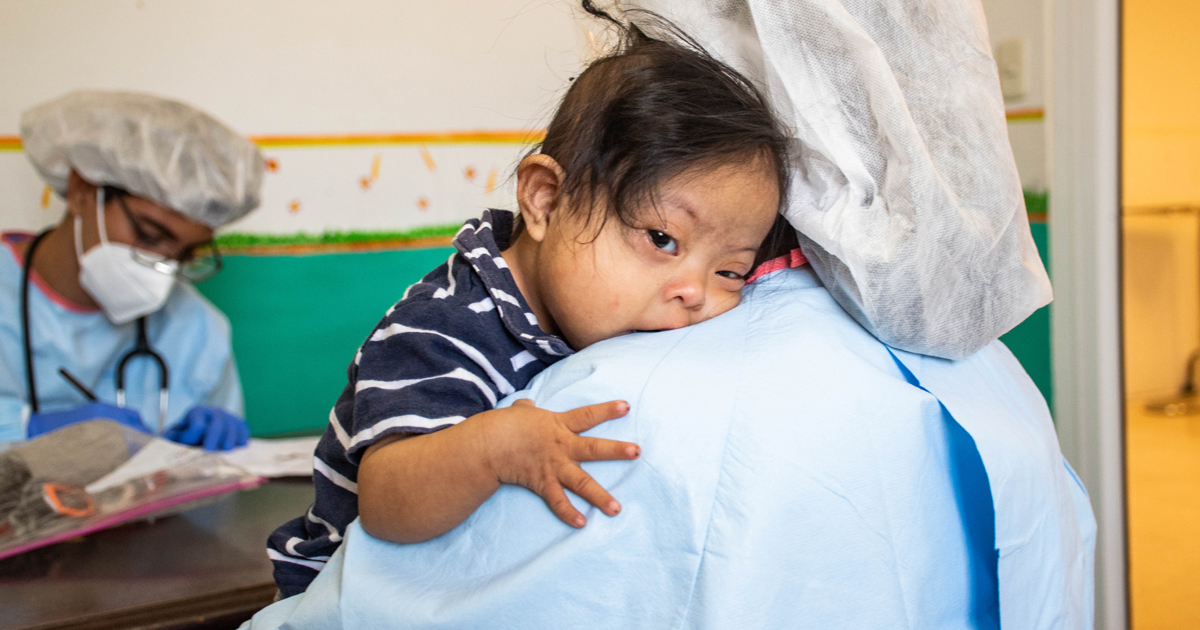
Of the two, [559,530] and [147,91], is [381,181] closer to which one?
[147,91]

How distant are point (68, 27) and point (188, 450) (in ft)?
3.37

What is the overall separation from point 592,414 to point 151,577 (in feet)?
2.08

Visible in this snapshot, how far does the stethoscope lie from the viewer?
152 cm

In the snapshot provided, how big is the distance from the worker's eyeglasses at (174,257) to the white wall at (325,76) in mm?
119

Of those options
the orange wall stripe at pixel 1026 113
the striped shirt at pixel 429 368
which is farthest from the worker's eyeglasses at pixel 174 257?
the orange wall stripe at pixel 1026 113

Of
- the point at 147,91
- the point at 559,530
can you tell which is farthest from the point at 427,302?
the point at 147,91

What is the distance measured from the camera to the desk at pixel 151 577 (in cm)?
73

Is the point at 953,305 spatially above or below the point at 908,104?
below

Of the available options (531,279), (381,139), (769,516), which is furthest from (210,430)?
(769,516)

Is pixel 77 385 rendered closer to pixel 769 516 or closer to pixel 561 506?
pixel 561 506

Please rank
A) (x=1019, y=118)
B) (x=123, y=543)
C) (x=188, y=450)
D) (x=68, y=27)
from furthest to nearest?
(x=68, y=27), (x=1019, y=118), (x=188, y=450), (x=123, y=543)

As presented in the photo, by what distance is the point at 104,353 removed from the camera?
5.51 feet

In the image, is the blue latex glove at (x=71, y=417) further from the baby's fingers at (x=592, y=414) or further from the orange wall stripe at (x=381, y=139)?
the baby's fingers at (x=592, y=414)

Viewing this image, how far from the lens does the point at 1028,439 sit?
20.6 inches
